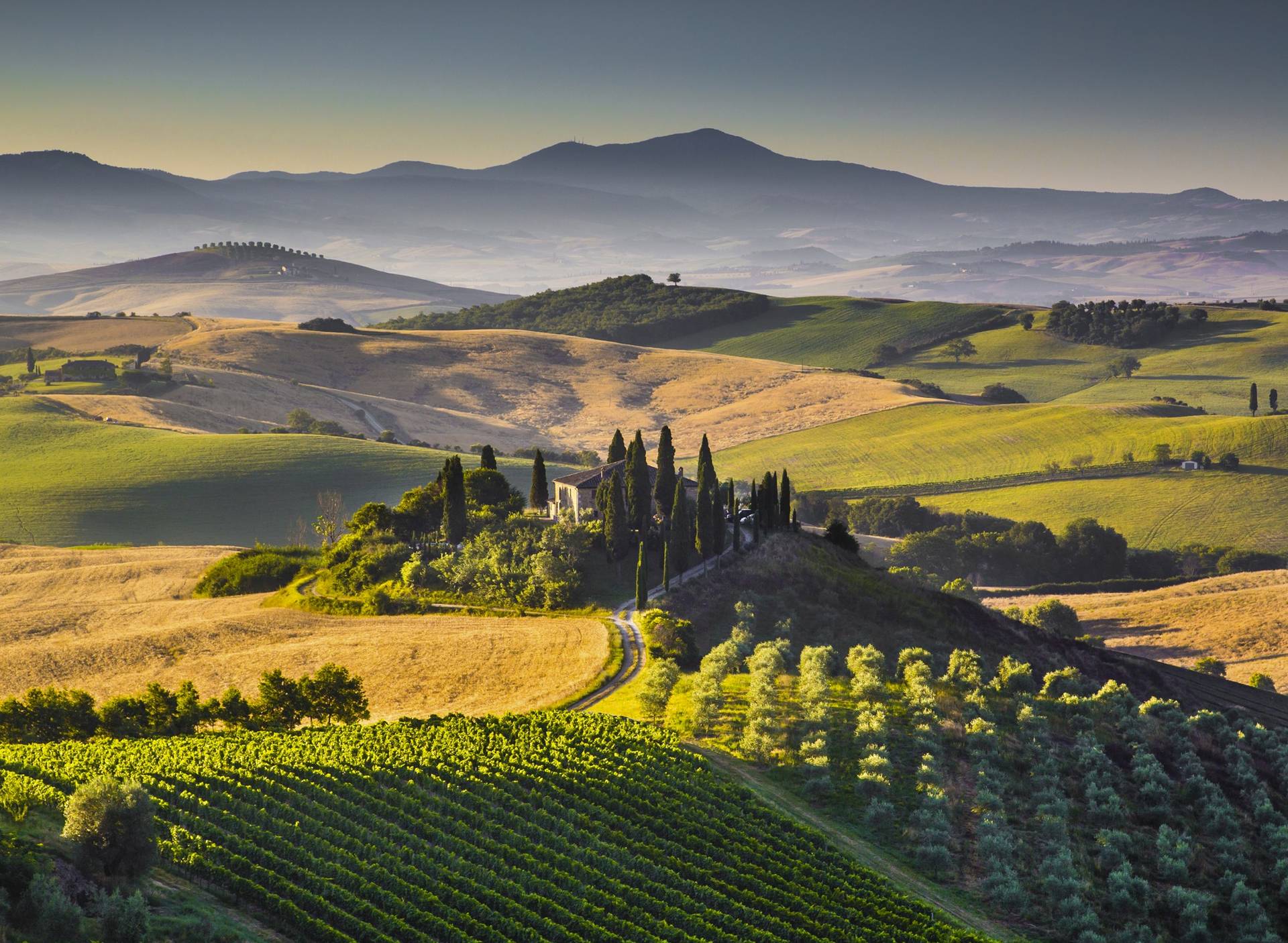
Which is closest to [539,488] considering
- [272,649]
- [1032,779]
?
[272,649]

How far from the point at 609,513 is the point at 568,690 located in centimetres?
2225

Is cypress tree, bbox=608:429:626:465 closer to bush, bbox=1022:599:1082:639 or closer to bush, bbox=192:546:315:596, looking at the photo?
bush, bbox=192:546:315:596

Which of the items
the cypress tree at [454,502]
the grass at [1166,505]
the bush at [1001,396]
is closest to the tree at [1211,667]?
the grass at [1166,505]

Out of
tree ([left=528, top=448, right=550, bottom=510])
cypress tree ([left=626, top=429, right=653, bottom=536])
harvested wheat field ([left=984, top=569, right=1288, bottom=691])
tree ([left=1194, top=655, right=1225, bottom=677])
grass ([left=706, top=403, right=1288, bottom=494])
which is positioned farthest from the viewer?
grass ([left=706, top=403, right=1288, bottom=494])

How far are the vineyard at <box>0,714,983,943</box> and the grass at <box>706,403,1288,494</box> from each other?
109796 millimetres

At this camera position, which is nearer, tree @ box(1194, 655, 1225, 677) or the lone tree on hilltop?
tree @ box(1194, 655, 1225, 677)

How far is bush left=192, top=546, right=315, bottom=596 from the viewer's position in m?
80.6

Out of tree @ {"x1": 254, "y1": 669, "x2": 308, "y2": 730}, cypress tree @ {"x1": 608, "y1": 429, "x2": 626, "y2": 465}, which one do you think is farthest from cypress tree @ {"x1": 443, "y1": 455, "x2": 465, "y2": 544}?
tree @ {"x1": 254, "y1": 669, "x2": 308, "y2": 730}

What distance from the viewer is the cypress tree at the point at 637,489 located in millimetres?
77688

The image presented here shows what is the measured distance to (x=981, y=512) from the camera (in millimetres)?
132750

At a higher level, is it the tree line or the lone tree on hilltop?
the lone tree on hilltop

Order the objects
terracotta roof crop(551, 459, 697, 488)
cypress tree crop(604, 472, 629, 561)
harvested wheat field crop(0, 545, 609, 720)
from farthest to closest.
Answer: terracotta roof crop(551, 459, 697, 488), cypress tree crop(604, 472, 629, 561), harvested wheat field crop(0, 545, 609, 720)

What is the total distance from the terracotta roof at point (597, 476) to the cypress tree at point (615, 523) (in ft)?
15.2

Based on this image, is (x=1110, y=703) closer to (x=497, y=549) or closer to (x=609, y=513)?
(x=609, y=513)
